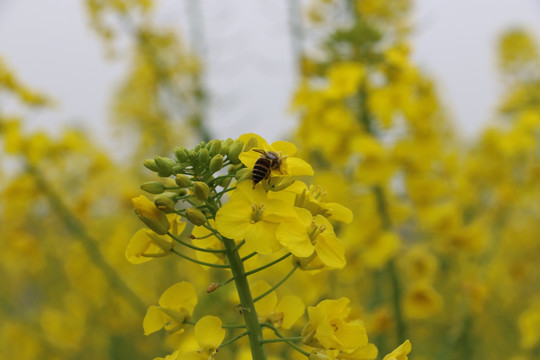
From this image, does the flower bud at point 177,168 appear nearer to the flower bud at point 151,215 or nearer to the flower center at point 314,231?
the flower bud at point 151,215

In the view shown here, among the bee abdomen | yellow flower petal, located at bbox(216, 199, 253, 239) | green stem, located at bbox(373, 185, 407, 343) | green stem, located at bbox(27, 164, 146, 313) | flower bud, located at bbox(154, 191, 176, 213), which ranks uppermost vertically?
green stem, located at bbox(27, 164, 146, 313)

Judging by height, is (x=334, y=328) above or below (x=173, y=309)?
below

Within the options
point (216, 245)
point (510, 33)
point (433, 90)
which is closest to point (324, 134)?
point (433, 90)

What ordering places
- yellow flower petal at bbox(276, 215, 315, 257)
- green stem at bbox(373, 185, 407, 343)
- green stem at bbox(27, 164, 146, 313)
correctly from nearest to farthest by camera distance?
yellow flower petal at bbox(276, 215, 315, 257), green stem at bbox(373, 185, 407, 343), green stem at bbox(27, 164, 146, 313)

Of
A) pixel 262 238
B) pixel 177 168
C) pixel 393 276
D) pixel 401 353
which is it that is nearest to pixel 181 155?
pixel 177 168

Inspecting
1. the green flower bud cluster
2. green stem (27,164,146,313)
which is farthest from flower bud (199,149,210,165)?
green stem (27,164,146,313)

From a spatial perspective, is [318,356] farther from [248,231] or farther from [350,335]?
[248,231]

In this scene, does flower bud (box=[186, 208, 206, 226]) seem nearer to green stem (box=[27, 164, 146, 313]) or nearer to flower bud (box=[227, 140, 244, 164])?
flower bud (box=[227, 140, 244, 164])
